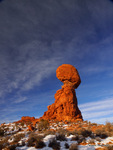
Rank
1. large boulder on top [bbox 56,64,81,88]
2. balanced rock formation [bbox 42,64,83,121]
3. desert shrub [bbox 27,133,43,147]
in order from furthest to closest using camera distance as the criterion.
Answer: large boulder on top [bbox 56,64,81,88] < balanced rock formation [bbox 42,64,83,121] < desert shrub [bbox 27,133,43,147]

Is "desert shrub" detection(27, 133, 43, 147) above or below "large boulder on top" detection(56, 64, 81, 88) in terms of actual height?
below

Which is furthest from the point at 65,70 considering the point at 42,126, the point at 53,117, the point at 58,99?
the point at 42,126

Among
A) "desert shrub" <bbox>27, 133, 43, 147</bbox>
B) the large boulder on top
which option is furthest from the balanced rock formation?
"desert shrub" <bbox>27, 133, 43, 147</bbox>

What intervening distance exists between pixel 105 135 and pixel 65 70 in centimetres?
2390

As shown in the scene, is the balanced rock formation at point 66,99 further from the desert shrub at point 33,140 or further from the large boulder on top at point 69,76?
the desert shrub at point 33,140

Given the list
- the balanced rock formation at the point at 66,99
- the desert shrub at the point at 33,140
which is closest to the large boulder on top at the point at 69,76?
the balanced rock formation at the point at 66,99

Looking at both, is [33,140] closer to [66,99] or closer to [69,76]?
[66,99]

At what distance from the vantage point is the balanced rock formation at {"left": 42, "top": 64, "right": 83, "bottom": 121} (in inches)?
1180

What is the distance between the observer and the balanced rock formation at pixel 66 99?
29969mm

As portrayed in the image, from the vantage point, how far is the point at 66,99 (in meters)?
31.0

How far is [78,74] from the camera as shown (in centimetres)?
3659

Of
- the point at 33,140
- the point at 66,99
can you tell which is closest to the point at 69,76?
the point at 66,99

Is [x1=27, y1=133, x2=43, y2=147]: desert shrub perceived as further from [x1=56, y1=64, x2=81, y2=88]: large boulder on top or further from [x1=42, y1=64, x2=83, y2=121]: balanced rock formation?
Result: [x1=56, y1=64, x2=81, y2=88]: large boulder on top

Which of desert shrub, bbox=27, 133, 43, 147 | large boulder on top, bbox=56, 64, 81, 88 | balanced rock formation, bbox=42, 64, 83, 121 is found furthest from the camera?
large boulder on top, bbox=56, 64, 81, 88
